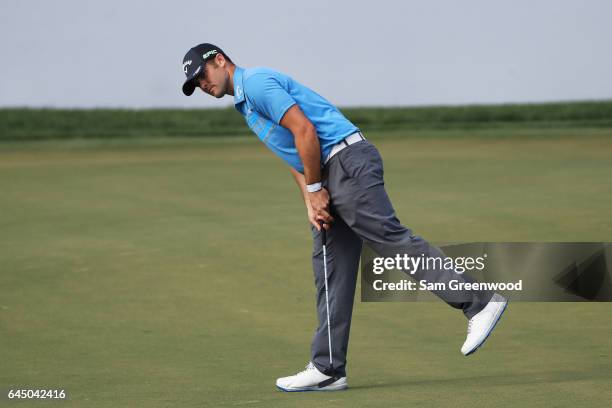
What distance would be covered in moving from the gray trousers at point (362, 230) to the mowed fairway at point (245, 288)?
0.76 feet

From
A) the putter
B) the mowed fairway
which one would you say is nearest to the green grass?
the mowed fairway

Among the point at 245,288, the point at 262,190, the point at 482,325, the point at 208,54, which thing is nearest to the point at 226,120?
the point at 262,190

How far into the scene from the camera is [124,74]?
46.8 feet

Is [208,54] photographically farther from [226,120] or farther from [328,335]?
[226,120]

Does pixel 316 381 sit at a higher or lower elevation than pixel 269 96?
lower

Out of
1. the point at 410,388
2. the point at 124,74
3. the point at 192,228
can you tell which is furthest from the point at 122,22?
Answer: the point at 410,388

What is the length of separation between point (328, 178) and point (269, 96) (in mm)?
403

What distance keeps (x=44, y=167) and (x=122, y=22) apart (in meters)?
2.75

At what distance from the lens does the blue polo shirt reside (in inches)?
184

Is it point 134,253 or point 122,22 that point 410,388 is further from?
point 122,22

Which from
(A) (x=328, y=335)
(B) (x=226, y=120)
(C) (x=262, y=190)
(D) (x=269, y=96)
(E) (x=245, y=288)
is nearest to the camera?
(D) (x=269, y=96)

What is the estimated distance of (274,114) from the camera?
4.66m

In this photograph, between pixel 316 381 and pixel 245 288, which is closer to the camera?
pixel 316 381

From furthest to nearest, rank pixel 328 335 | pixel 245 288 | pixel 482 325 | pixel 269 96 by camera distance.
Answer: pixel 245 288 → pixel 328 335 → pixel 482 325 → pixel 269 96
